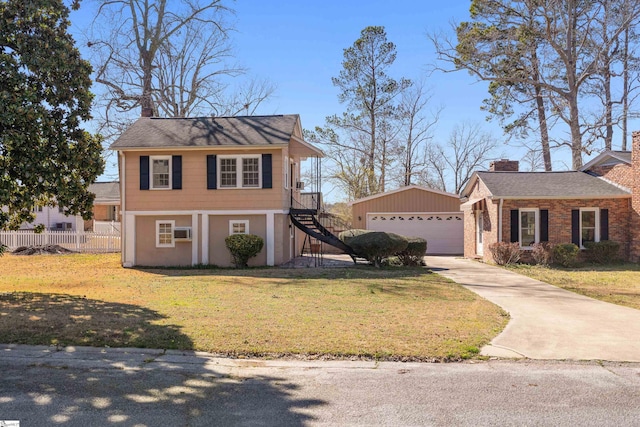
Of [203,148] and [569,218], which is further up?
[203,148]

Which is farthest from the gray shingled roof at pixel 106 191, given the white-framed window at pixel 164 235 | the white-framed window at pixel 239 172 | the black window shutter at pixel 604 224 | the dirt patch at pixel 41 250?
the black window shutter at pixel 604 224

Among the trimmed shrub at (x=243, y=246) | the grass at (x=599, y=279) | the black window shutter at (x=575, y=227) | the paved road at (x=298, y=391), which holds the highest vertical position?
the black window shutter at (x=575, y=227)

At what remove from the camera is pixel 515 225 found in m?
18.9

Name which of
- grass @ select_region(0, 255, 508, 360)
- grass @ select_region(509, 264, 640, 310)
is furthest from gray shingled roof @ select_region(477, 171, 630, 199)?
grass @ select_region(0, 255, 508, 360)

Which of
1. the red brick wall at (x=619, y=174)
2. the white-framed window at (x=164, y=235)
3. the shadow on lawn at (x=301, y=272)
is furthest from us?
the white-framed window at (x=164, y=235)

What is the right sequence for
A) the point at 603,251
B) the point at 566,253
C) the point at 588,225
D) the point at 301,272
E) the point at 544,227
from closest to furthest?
the point at 301,272
the point at 566,253
the point at 603,251
the point at 544,227
the point at 588,225

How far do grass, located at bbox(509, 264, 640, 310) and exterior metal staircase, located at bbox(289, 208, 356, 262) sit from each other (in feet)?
20.2

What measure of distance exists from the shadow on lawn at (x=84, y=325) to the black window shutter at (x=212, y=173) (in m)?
9.12

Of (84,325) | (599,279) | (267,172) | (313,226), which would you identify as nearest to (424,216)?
(313,226)

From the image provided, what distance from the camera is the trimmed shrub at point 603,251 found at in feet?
59.7

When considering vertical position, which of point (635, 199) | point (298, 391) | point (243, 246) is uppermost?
point (635, 199)

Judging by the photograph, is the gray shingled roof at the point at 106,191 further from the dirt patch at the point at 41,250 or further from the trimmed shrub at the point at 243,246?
the trimmed shrub at the point at 243,246

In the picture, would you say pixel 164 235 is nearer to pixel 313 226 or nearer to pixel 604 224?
pixel 313 226

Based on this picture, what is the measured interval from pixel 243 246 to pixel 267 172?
2.95m
